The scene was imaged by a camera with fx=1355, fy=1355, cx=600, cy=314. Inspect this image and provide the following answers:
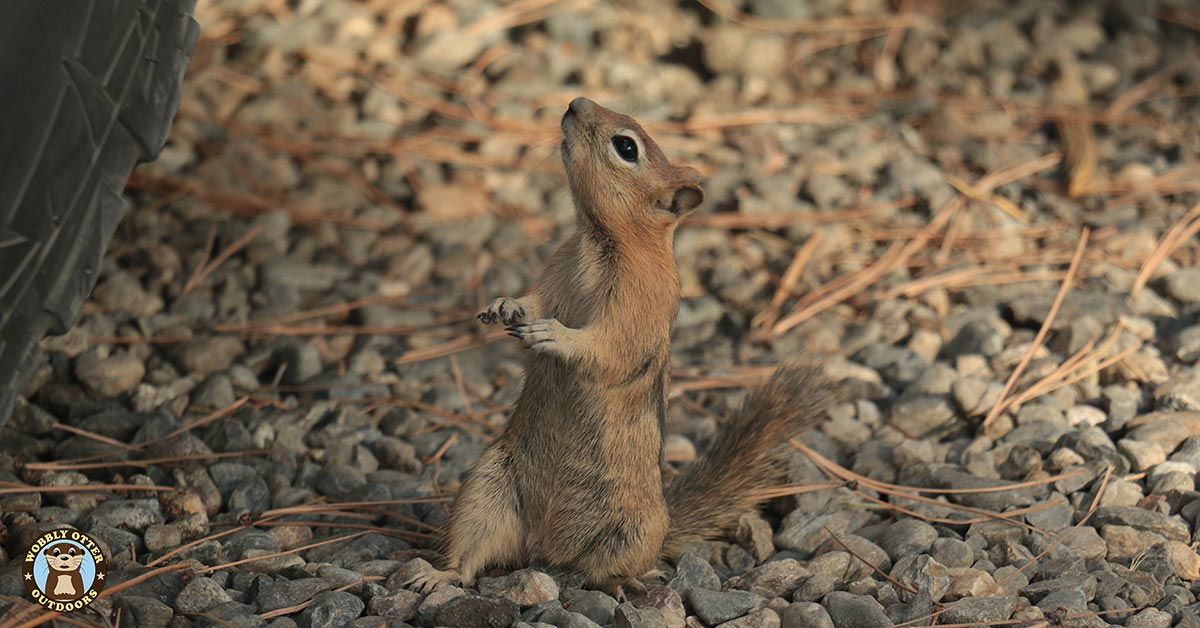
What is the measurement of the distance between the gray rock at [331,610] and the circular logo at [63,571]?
1.24 ft

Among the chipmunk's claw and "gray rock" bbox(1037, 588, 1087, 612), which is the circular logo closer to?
the chipmunk's claw

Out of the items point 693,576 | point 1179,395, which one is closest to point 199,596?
point 693,576

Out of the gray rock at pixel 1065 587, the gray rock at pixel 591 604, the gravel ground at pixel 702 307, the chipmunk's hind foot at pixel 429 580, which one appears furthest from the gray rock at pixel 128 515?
the gray rock at pixel 1065 587

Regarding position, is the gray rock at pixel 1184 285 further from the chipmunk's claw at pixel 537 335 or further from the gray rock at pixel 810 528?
the chipmunk's claw at pixel 537 335

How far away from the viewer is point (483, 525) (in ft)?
9.00

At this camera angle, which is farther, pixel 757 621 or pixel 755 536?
pixel 755 536

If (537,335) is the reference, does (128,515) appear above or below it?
below

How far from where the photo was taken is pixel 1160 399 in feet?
11.2

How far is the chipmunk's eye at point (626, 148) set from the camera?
2785 mm

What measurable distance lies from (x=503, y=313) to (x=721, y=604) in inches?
28.1

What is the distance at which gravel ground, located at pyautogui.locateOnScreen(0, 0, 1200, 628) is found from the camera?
8.98 ft

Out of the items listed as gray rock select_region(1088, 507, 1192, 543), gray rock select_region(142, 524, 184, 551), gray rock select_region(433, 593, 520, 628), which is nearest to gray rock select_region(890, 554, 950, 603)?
gray rock select_region(1088, 507, 1192, 543)

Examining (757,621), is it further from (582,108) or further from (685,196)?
(582,108)

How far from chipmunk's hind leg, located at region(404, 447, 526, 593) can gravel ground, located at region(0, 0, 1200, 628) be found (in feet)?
0.24
